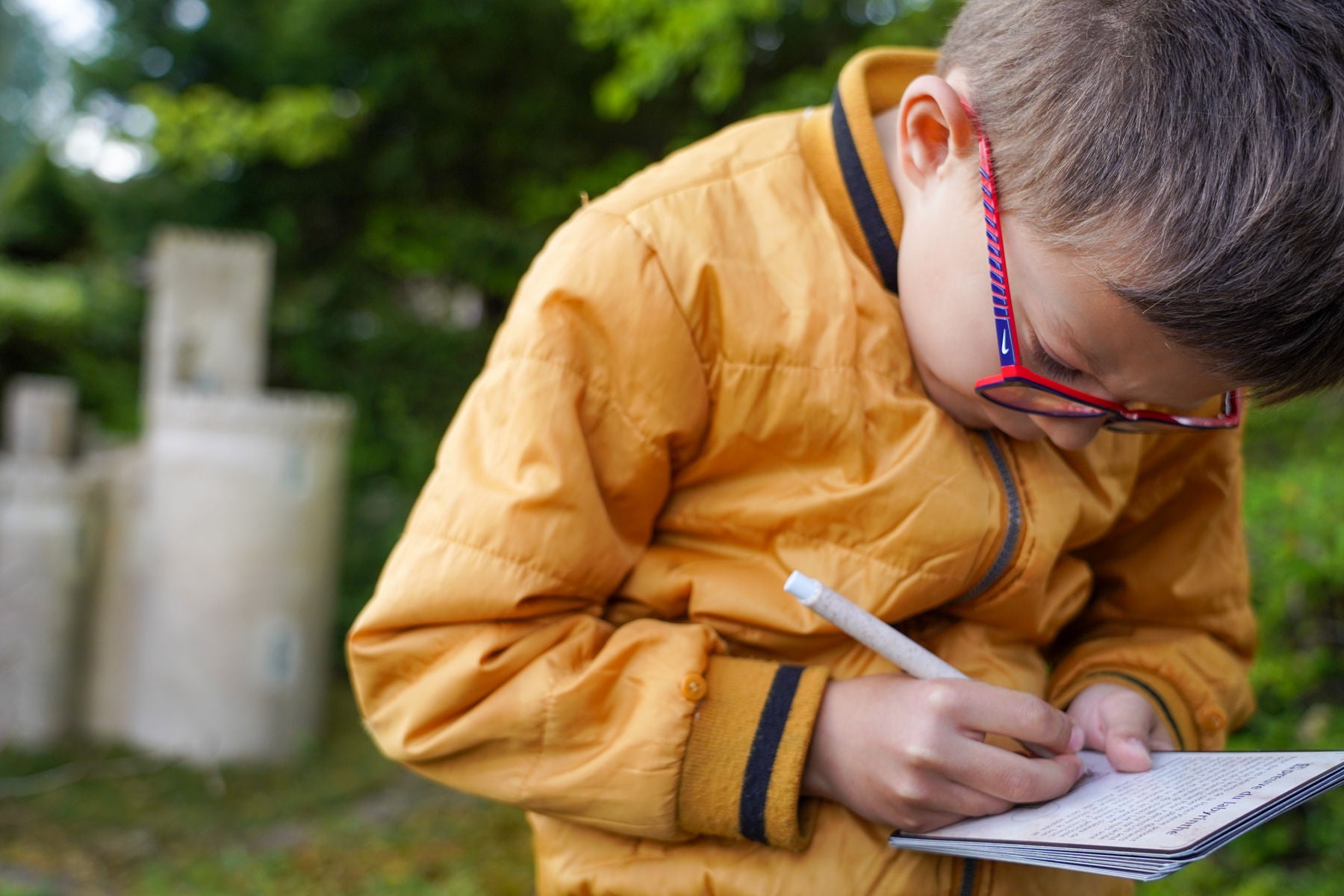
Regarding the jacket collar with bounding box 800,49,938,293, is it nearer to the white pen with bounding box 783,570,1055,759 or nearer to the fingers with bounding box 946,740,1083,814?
the white pen with bounding box 783,570,1055,759

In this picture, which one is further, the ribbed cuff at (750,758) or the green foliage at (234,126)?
the green foliage at (234,126)

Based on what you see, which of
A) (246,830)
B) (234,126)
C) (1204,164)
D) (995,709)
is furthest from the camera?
(234,126)

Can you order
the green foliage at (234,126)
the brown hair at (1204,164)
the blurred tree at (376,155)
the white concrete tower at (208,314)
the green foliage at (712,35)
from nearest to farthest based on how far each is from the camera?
the brown hair at (1204,164), the green foliage at (712,35), the white concrete tower at (208,314), the green foliage at (234,126), the blurred tree at (376,155)

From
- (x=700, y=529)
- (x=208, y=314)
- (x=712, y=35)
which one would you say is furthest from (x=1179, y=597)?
(x=208, y=314)

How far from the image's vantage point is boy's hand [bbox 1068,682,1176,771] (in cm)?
127

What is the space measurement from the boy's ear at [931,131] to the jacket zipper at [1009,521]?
0.31 m

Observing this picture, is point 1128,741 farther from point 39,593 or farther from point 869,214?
point 39,593

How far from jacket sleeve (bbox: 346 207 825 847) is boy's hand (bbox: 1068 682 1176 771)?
378mm

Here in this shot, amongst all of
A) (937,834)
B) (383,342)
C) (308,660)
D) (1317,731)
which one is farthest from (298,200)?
(937,834)

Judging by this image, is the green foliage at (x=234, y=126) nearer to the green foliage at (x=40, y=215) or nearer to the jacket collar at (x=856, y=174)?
the green foliage at (x=40, y=215)

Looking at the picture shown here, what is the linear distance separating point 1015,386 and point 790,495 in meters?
0.29

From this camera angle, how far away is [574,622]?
4.10ft

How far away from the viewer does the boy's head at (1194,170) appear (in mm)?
926

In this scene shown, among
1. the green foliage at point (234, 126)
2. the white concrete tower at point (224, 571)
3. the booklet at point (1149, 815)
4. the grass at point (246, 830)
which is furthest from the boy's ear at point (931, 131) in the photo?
the green foliage at point (234, 126)
